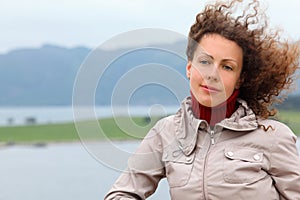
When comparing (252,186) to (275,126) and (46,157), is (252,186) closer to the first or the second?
(275,126)

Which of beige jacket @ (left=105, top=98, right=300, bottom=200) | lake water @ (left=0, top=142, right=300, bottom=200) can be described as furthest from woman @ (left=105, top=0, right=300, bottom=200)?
lake water @ (left=0, top=142, right=300, bottom=200)

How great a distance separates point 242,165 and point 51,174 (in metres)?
29.4

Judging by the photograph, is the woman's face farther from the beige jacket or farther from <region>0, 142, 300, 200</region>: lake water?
<region>0, 142, 300, 200</region>: lake water

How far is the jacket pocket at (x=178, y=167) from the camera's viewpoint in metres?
1.65

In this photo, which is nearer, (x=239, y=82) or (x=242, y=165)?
(x=242, y=165)

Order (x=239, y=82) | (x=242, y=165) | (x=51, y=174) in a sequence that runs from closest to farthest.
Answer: (x=242, y=165) < (x=239, y=82) < (x=51, y=174)

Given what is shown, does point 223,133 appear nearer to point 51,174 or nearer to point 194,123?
point 194,123

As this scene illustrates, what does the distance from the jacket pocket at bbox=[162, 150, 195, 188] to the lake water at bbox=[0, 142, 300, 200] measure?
997 centimetres

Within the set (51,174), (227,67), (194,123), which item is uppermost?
(227,67)

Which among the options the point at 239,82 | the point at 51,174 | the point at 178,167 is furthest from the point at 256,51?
the point at 51,174

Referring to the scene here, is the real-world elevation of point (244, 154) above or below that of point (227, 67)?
below

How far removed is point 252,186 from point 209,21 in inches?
17.4

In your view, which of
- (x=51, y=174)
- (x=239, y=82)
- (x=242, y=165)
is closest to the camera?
(x=242, y=165)

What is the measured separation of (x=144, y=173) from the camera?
68.5 inches
